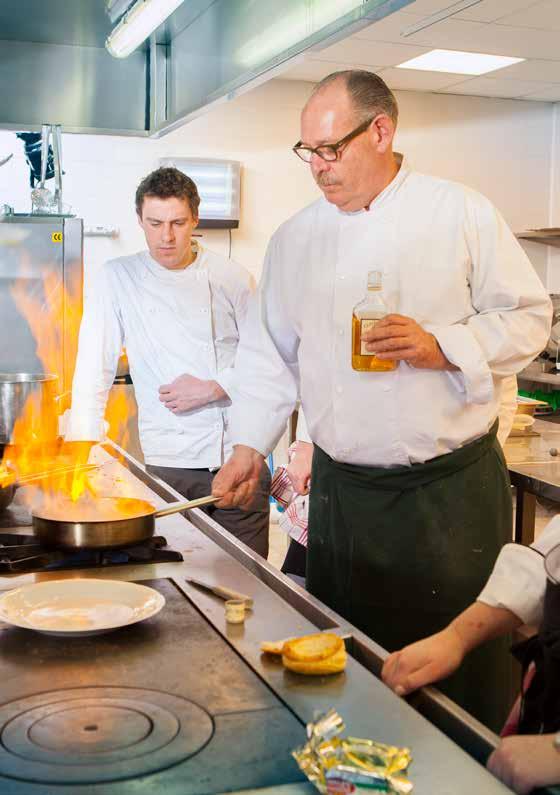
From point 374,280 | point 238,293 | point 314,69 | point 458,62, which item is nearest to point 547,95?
point 458,62

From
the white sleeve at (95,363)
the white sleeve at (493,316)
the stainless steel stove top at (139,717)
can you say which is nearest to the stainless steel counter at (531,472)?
the white sleeve at (493,316)

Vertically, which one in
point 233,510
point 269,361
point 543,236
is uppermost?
point 543,236

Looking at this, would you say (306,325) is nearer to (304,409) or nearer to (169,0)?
(304,409)

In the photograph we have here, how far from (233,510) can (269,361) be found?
894 mm

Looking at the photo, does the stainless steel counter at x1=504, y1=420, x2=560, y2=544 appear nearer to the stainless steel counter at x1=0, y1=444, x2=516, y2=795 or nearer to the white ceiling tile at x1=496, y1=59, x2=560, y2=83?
the stainless steel counter at x1=0, y1=444, x2=516, y2=795

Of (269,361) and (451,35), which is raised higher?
(451,35)

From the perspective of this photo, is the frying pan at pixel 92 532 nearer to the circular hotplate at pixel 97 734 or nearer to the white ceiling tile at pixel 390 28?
the circular hotplate at pixel 97 734

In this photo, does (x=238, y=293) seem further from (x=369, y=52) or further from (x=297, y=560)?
(x=369, y=52)

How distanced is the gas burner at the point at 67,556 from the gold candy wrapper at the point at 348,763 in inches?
32.4

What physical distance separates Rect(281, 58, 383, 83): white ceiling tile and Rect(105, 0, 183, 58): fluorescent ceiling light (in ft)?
10.7

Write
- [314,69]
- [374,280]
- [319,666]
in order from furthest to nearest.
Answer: [314,69] → [374,280] → [319,666]

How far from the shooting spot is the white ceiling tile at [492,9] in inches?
178

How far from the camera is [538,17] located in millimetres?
4820

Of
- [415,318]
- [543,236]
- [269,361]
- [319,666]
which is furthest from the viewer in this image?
[543,236]
